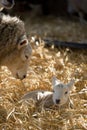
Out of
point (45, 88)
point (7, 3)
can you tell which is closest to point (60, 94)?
point (45, 88)

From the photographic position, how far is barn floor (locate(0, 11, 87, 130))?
4.86 meters

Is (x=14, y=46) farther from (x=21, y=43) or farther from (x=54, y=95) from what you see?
(x=54, y=95)

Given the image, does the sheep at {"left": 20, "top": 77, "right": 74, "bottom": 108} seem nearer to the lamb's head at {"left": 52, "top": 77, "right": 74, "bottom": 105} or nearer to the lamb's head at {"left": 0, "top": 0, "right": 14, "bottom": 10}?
the lamb's head at {"left": 52, "top": 77, "right": 74, "bottom": 105}

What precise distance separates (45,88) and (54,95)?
83 centimetres

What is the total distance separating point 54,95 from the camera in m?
4.96

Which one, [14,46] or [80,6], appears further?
[80,6]

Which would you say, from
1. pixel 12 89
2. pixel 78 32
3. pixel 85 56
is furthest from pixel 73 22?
pixel 12 89

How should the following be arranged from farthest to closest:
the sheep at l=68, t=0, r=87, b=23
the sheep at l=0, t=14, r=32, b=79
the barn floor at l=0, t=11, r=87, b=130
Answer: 1. the sheep at l=68, t=0, r=87, b=23
2. the sheep at l=0, t=14, r=32, b=79
3. the barn floor at l=0, t=11, r=87, b=130

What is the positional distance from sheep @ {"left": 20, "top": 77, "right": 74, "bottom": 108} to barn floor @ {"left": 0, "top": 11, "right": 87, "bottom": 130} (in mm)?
82

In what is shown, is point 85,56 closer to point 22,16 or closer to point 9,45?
point 9,45

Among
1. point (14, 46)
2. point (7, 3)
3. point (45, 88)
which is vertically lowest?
point (45, 88)

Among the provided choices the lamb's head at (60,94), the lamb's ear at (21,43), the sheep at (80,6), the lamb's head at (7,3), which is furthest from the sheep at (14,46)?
the sheep at (80,6)

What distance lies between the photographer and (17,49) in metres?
5.56

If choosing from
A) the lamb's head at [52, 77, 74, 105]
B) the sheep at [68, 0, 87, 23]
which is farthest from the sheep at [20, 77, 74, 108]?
the sheep at [68, 0, 87, 23]
